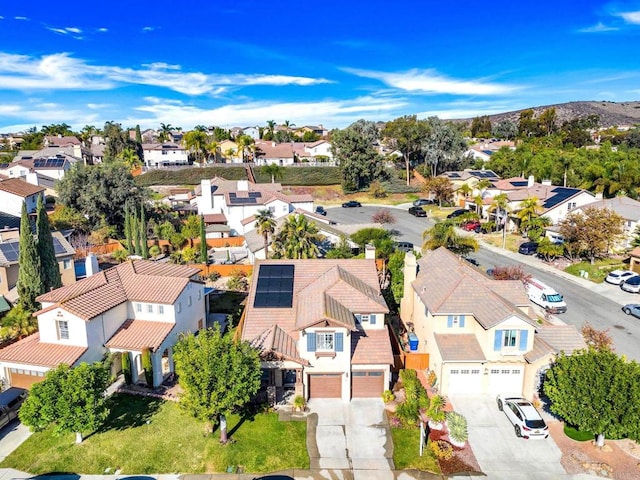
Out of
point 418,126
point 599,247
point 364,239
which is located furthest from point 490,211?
point 418,126

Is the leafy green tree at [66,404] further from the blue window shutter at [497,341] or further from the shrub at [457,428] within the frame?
the blue window shutter at [497,341]

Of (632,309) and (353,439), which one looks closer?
(353,439)

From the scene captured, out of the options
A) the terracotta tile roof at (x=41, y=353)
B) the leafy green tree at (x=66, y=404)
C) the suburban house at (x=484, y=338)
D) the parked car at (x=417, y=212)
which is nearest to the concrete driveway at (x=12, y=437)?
the leafy green tree at (x=66, y=404)

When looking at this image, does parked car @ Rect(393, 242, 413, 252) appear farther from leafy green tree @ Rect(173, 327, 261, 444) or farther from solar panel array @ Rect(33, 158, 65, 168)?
solar panel array @ Rect(33, 158, 65, 168)

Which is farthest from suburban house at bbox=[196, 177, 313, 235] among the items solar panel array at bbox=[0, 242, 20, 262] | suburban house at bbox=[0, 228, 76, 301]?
solar panel array at bbox=[0, 242, 20, 262]

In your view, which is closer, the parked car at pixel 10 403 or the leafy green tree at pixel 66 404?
the leafy green tree at pixel 66 404

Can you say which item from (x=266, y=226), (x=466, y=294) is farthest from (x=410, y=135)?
(x=466, y=294)

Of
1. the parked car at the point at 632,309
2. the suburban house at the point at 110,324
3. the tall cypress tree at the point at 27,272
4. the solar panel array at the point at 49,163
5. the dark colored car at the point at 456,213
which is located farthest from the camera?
the solar panel array at the point at 49,163

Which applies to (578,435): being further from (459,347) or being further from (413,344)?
(413,344)
